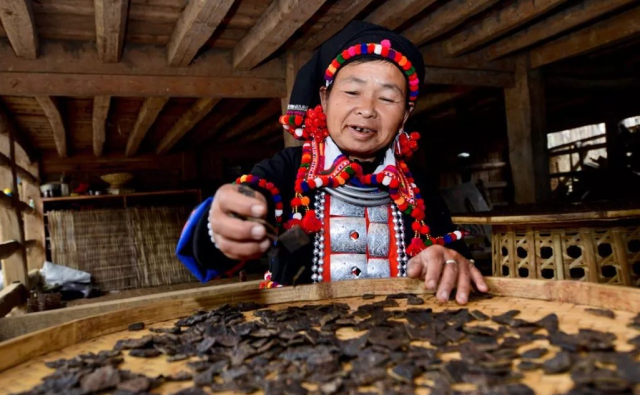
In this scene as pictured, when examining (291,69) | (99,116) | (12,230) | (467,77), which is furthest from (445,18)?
(12,230)

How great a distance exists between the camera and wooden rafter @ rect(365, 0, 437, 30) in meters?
3.55

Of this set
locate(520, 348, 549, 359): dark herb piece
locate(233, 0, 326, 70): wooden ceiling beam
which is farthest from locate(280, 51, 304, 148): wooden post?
locate(520, 348, 549, 359): dark herb piece

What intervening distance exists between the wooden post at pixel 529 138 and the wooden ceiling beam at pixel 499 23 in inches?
37.2

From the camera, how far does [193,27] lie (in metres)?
3.62

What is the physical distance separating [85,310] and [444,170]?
421 inches

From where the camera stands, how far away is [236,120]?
827cm

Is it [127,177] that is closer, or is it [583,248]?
[583,248]

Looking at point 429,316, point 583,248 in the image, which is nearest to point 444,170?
point 583,248

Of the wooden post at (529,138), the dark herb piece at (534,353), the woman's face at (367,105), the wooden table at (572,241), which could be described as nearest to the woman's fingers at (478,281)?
the dark herb piece at (534,353)

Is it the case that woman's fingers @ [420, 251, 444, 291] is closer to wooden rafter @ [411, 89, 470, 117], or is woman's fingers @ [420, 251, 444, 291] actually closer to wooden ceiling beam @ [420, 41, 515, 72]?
wooden ceiling beam @ [420, 41, 515, 72]

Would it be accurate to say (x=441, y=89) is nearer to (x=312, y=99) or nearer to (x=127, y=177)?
(x=312, y=99)

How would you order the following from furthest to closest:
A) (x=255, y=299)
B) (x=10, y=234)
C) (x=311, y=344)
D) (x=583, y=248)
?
(x=10, y=234) < (x=583, y=248) < (x=255, y=299) < (x=311, y=344)

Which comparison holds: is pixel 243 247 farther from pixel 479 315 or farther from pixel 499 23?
pixel 499 23

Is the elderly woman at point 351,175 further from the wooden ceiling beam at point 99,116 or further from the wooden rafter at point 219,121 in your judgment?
the wooden rafter at point 219,121
